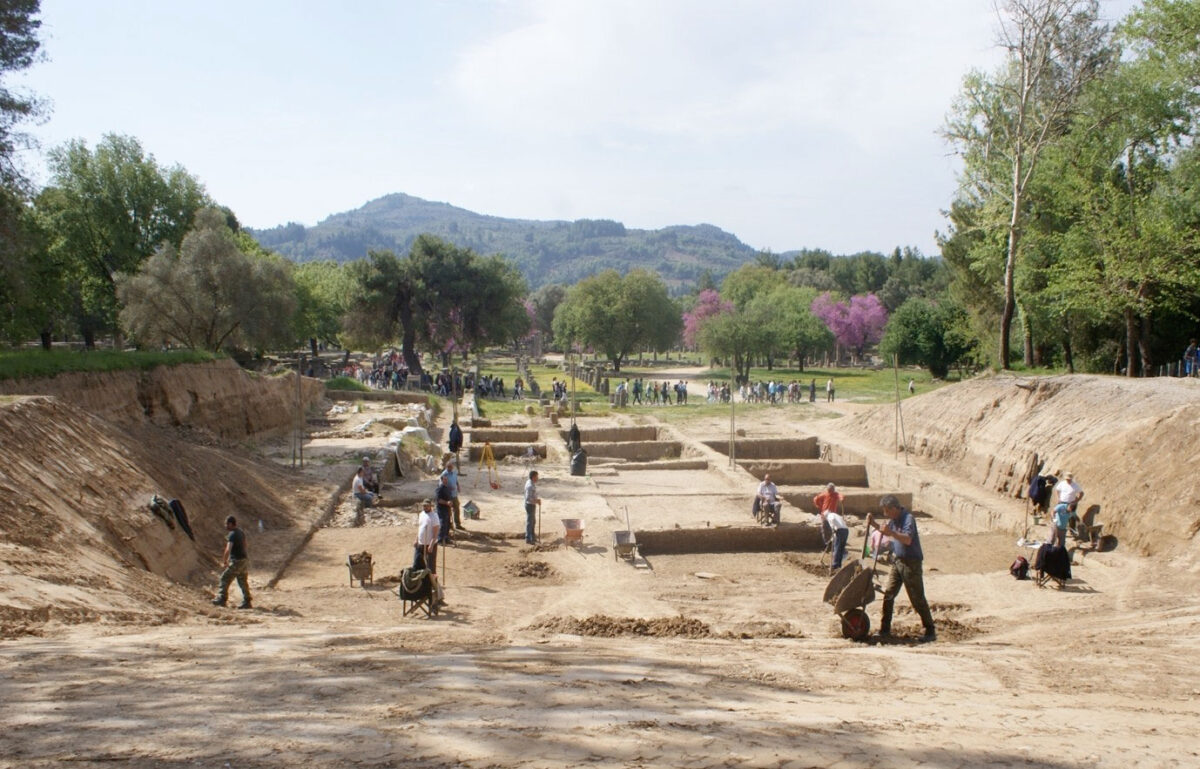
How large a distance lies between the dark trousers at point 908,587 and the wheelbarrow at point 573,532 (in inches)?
231

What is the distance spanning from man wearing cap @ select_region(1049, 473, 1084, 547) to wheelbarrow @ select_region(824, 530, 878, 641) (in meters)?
5.79

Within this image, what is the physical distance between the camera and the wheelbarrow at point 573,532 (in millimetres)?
13938

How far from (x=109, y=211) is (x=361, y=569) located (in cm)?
3185

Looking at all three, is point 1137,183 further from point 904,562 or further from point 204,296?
point 204,296

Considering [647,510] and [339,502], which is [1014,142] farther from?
[339,502]

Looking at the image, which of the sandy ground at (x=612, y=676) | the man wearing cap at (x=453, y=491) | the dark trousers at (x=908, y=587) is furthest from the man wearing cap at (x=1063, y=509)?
the man wearing cap at (x=453, y=491)

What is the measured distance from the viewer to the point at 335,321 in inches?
2406

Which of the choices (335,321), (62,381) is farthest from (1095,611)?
(335,321)

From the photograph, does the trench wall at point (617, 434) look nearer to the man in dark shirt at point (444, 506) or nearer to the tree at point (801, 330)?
the man in dark shirt at point (444, 506)

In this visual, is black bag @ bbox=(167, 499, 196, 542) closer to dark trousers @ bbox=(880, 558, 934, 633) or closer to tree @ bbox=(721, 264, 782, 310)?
dark trousers @ bbox=(880, 558, 934, 633)

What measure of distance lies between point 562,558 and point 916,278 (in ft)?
330

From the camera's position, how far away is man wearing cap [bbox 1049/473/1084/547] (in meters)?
13.5

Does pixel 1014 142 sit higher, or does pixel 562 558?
pixel 1014 142

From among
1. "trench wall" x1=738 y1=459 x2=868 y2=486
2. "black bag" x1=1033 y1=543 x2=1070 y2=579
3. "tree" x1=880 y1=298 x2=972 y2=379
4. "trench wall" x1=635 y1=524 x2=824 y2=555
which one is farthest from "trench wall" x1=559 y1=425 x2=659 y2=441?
"tree" x1=880 y1=298 x2=972 y2=379
